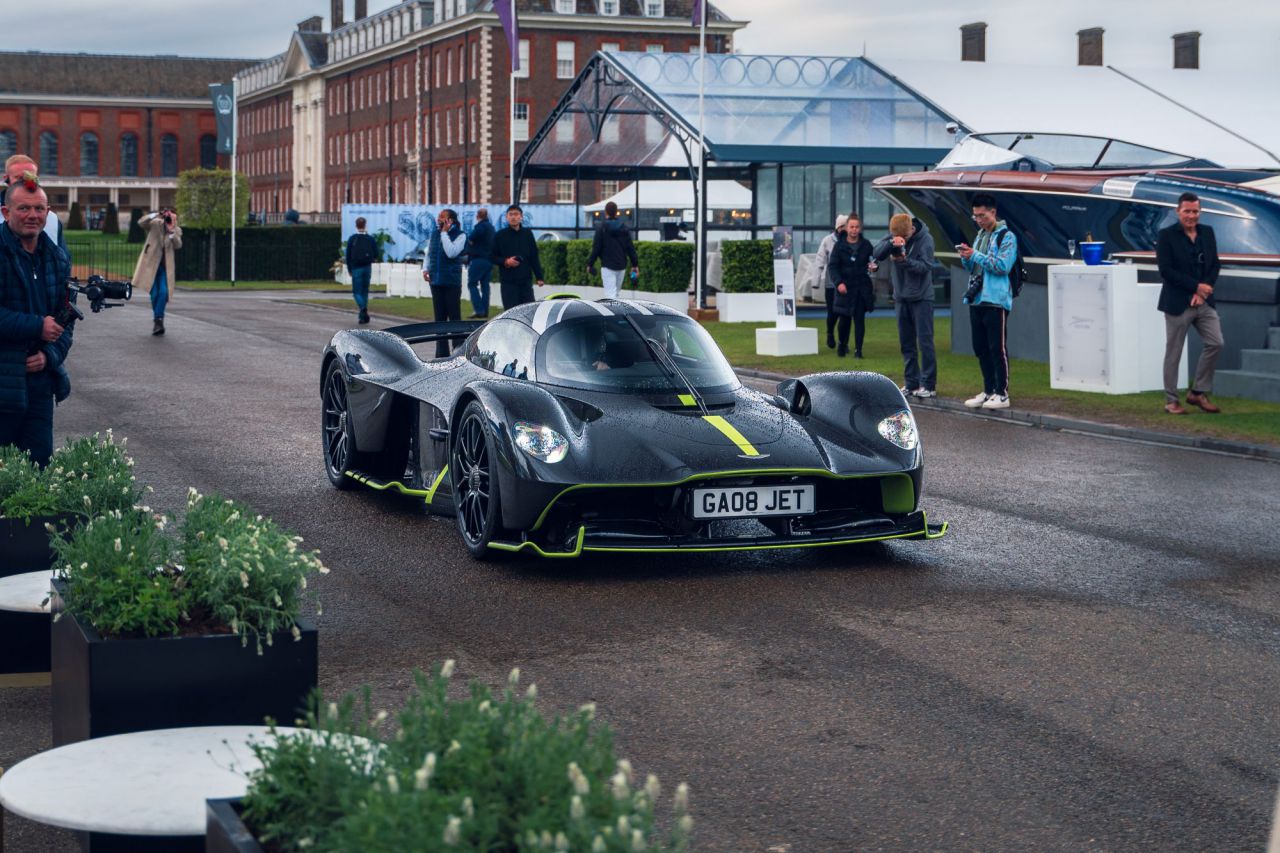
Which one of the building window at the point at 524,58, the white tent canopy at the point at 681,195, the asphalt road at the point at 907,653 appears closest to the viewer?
the asphalt road at the point at 907,653

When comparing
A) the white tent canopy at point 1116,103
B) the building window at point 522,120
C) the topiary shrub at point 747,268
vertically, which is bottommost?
the topiary shrub at point 747,268

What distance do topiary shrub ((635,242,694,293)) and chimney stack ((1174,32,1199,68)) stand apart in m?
37.7

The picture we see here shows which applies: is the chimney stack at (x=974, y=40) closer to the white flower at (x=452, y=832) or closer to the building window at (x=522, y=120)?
the building window at (x=522, y=120)

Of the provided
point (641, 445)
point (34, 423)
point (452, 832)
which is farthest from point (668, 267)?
point (452, 832)

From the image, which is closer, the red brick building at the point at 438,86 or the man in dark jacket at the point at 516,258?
the man in dark jacket at the point at 516,258

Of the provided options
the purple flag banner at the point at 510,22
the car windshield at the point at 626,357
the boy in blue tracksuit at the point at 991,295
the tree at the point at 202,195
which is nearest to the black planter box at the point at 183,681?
the car windshield at the point at 626,357

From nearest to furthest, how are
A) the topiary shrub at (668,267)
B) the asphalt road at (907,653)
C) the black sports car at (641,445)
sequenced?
the asphalt road at (907,653), the black sports car at (641,445), the topiary shrub at (668,267)

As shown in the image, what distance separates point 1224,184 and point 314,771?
18995 mm

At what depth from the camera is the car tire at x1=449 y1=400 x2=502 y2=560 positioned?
8508 mm

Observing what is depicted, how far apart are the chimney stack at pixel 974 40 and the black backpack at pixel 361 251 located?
3740 cm

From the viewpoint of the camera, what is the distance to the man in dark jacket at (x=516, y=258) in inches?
979

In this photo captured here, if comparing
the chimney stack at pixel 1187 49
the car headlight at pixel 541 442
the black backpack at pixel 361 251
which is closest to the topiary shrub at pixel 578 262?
the black backpack at pixel 361 251

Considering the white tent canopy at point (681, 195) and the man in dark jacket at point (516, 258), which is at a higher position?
the white tent canopy at point (681, 195)

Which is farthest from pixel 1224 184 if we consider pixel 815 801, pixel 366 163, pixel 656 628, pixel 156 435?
pixel 366 163
